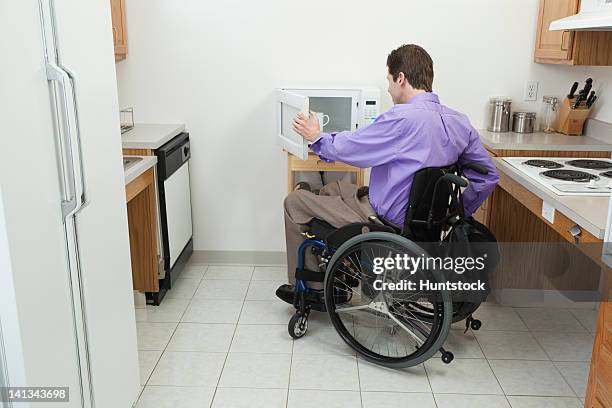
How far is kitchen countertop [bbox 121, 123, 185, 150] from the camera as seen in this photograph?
9.74 ft

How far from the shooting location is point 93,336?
69.4 inches

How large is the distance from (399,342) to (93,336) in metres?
1.47

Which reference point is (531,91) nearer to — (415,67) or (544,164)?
(544,164)

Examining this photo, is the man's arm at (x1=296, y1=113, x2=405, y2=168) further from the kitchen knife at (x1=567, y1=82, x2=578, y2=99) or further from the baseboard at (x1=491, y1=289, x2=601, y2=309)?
the kitchen knife at (x1=567, y1=82, x2=578, y2=99)

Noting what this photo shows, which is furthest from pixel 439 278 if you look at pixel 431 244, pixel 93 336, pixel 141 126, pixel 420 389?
pixel 141 126

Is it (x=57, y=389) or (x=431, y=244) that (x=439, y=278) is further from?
(x=57, y=389)

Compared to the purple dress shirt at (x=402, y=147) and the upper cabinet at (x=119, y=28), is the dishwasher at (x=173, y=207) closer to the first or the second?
the upper cabinet at (x=119, y=28)

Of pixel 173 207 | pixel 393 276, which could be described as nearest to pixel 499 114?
pixel 393 276

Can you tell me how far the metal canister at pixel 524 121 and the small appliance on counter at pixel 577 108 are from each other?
17cm

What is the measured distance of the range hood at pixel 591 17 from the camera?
238 centimetres

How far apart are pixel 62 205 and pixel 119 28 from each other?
203 centimetres

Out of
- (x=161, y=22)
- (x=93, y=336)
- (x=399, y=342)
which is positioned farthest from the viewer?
(x=161, y=22)

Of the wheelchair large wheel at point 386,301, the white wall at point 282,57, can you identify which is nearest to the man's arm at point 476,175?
the wheelchair large wheel at point 386,301

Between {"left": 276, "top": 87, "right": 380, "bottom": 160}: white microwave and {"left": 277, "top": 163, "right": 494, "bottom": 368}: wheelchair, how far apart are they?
693 mm
